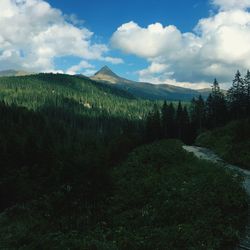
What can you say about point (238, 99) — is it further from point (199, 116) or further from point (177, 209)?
point (177, 209)

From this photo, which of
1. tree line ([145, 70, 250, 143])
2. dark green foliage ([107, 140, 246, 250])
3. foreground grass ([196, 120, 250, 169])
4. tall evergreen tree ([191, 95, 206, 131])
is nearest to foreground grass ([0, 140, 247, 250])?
dark green foliage ([107, 140, 246, 250])

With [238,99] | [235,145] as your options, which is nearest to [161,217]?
[235,145]

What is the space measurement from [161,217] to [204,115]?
265 ft

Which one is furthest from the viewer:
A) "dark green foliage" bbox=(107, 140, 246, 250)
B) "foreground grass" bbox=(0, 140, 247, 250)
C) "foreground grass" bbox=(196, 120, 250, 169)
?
"foreground grass" bbox=(196, 120, 250, 169)

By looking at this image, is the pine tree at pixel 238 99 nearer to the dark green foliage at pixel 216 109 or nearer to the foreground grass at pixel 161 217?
the dark green foliage at pixel 216 109

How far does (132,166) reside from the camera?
27375 mm

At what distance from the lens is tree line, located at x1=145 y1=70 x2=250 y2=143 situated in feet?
276

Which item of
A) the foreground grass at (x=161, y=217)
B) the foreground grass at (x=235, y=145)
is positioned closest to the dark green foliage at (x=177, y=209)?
the foreground grass at (x=161, y=217)

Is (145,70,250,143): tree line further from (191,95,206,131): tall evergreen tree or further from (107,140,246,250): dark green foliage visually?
(107,140,246,250): dark green foliage

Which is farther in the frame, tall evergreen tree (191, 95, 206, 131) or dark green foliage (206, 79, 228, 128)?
tall evergreen tree (191, 95, 206, 131)

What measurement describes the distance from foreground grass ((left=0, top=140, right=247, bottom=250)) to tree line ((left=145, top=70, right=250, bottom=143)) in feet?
201

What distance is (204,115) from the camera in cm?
9269

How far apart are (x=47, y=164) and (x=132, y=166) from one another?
27.7m

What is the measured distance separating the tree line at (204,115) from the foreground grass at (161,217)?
201 ft
